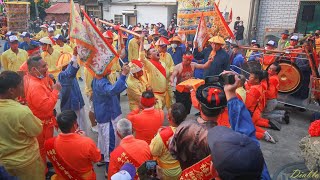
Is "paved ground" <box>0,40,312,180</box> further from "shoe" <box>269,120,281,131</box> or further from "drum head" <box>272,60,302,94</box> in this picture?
"drum head" <box>272,60,302,94</box>

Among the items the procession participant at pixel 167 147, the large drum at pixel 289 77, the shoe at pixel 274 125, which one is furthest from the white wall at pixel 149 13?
the procession participant at pixel 167 147

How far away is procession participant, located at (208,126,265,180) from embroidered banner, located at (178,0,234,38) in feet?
19.5

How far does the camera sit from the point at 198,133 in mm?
2227

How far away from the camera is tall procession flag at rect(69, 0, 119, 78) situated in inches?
156

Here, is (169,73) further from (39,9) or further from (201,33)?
(39,9)

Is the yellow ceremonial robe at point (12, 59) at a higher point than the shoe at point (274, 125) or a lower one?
higher

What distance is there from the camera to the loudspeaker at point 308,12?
14.1 meters

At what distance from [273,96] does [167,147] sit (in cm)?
445

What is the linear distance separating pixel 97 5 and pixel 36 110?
1118 inches

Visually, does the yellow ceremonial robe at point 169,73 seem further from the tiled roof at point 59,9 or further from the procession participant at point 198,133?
the tiled roof at point 59,9

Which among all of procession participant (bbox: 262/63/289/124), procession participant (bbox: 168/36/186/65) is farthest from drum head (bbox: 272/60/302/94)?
procession participant (bbox: 168/36/186/65)

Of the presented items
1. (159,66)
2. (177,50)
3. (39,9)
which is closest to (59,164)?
(159,66)

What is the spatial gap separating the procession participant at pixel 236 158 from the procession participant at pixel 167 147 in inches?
58.3

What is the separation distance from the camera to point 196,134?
Answer: 2230 millimetres
